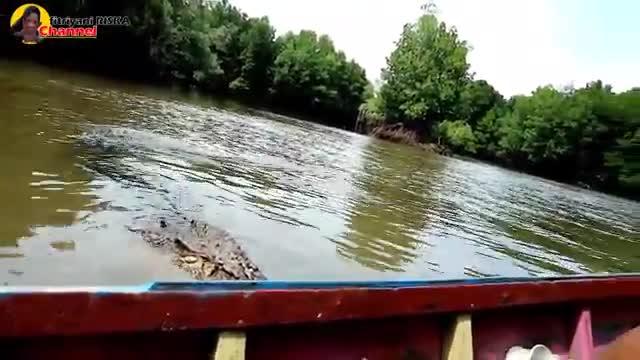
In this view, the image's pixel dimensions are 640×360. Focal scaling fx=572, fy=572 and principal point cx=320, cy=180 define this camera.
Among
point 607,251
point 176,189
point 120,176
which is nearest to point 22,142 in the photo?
point 120,176

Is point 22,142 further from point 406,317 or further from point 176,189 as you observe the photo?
point 406,317

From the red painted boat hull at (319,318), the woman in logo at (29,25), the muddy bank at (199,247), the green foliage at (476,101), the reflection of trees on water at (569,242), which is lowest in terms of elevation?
the reflection of trees on water at (569,242)

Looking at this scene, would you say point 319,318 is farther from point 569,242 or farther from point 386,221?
point 569,242

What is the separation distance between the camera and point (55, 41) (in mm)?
36312

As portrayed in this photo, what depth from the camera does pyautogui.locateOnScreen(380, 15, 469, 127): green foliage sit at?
64125 millimetres

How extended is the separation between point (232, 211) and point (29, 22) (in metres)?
31.0

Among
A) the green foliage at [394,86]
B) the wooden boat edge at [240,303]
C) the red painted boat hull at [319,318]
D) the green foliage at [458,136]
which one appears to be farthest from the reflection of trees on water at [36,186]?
the green foliage at [458,136]

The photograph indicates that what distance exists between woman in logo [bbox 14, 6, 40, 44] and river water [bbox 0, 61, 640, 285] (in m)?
16.1

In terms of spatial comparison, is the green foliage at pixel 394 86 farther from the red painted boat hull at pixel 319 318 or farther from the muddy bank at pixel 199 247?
the red painted boat hull at pixel 319 318

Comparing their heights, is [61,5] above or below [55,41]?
above

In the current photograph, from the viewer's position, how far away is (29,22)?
112ft

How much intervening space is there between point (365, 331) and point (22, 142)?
31.8ft

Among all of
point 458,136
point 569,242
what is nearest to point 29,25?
point 569,242

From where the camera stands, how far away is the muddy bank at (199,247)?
6.29 meters
